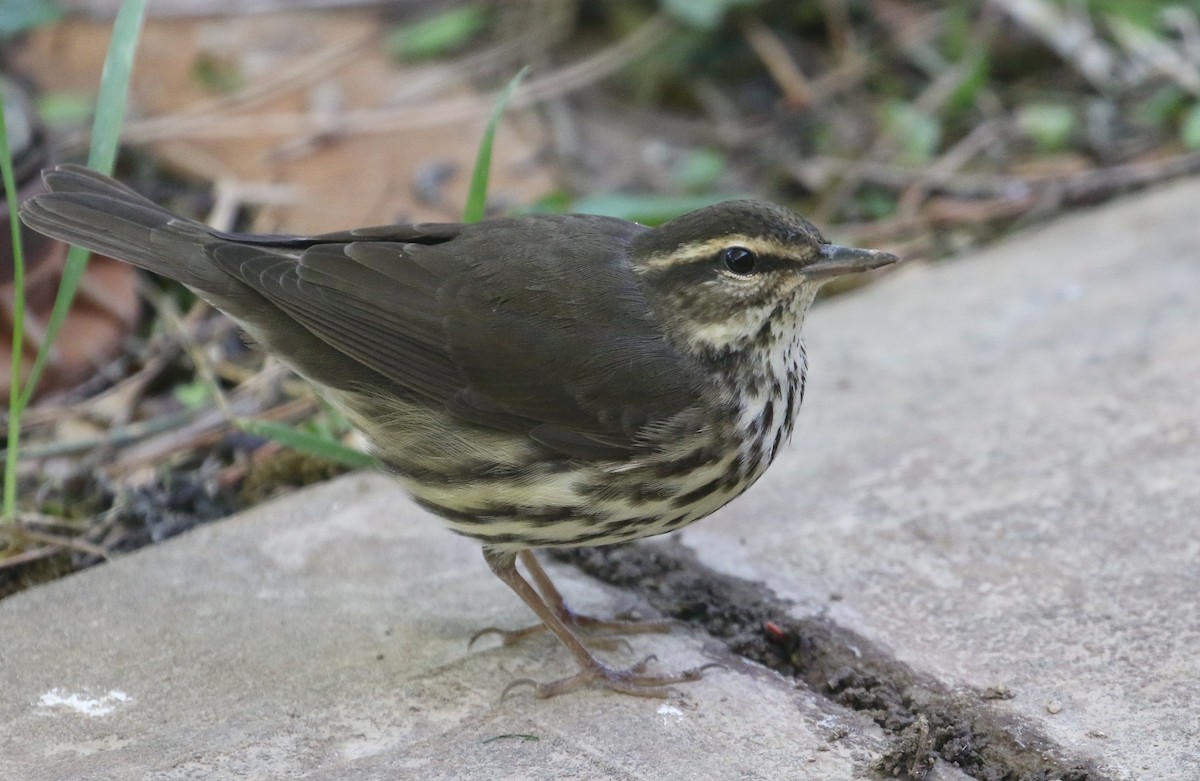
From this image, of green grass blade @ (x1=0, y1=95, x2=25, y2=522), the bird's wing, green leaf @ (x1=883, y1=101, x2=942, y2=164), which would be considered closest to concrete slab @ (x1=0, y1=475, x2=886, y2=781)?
green grass blade @ (x1=0, y1=95, x2=25, y2=522)

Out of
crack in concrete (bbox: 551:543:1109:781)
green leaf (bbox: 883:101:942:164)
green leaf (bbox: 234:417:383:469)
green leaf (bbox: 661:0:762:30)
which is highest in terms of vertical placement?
green leaf (bbox: 661:0:762:30)

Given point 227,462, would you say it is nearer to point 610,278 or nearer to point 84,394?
point 84,394

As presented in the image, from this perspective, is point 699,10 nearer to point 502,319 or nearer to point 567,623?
point 502,319

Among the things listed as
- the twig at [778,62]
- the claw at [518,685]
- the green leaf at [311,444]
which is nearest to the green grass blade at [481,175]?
the green leaf at [311,444]

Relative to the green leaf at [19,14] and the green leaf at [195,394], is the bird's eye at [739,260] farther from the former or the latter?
the green leaf at [19,14]

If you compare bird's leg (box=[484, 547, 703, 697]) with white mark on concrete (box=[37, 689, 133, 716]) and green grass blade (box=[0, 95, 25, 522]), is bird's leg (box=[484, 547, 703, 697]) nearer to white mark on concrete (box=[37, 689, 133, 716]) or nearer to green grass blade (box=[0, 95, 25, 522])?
white mark on concrete (box=[37, 689, 133, 716])

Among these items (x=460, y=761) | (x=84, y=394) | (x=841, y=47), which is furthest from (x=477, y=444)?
(x=841, y=47)

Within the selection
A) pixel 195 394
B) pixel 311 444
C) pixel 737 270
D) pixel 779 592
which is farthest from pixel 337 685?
pixel 195 394

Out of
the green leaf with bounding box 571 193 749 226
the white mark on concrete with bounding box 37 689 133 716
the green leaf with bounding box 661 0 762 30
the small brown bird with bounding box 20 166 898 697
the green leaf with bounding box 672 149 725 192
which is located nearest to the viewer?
the white mark on concrete with bounding box 37 689 133 716
